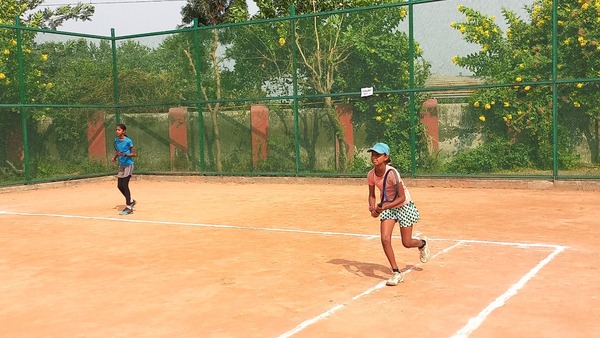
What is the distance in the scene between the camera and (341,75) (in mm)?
17547

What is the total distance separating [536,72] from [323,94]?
517cm

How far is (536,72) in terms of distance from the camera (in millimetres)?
15289

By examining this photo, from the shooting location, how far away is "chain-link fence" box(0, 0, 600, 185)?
15.2 meters

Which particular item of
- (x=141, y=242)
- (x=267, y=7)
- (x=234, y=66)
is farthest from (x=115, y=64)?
(x=141, y=242)

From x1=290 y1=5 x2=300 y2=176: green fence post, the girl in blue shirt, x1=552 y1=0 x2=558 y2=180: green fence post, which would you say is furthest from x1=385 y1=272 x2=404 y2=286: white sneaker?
x1=290 y1=5 x2=300 y2=176: green fence post

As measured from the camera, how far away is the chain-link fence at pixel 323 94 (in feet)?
49.8

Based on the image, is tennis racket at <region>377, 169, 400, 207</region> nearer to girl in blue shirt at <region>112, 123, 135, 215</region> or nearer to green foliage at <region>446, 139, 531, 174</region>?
girl in blue shirt at <region>112, 123, 135, 215</region>

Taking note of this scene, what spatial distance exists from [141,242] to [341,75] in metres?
9.33

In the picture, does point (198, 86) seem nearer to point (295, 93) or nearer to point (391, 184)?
point (295, 93)

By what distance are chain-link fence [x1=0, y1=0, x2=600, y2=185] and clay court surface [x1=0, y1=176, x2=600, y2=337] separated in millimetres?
2590

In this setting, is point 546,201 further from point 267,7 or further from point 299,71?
point 267,7

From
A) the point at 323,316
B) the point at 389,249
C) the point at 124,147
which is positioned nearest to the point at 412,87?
the point at 124,147

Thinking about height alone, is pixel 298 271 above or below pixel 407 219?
below

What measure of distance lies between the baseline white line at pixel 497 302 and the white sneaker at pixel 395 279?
1016 millimetres
